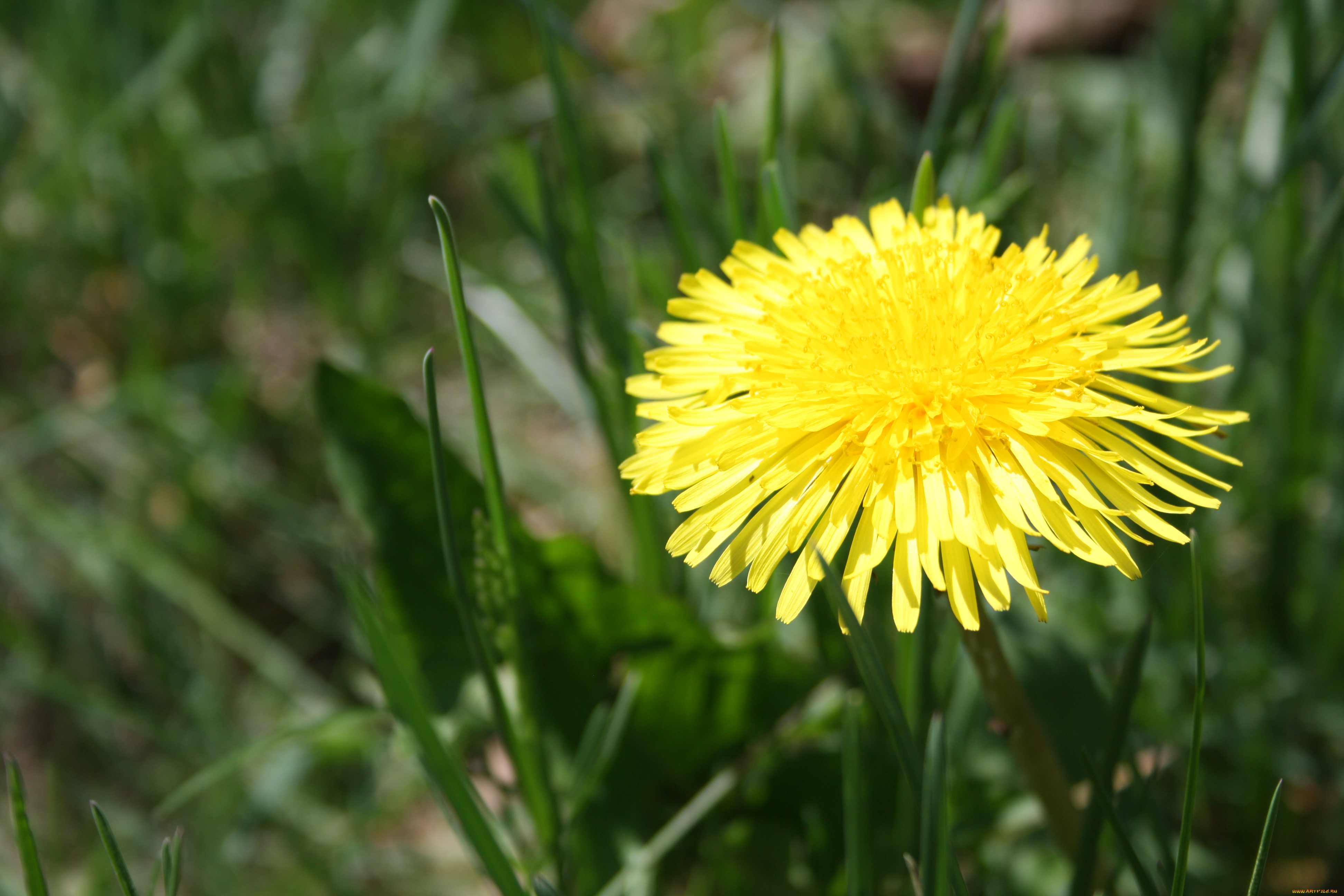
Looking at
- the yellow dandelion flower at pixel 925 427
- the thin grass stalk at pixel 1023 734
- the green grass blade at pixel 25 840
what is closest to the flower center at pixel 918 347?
the yellow dandelion flower at pixel 925 427

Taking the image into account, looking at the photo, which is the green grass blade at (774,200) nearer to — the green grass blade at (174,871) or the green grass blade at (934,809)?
the green grass blade at (934,809)

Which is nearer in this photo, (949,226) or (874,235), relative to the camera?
(949,226)

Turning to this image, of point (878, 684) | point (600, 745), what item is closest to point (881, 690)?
point (878, 684)

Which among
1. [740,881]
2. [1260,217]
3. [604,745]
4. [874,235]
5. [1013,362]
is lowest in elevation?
[740,881]

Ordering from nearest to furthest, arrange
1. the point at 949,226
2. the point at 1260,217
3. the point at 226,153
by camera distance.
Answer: the point at 949,226
the point at 1260,217
the point at 226,153

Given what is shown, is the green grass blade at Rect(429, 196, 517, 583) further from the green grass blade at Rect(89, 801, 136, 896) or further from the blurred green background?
the green grass blade at Rect(89, 801, 136, 896)

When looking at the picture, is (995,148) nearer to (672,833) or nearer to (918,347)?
(918,347)

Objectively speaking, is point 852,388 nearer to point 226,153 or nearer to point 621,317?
point 621,317

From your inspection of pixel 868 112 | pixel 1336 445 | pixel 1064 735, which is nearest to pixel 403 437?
pixel 1064 735

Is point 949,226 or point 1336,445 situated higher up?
point 949,226
